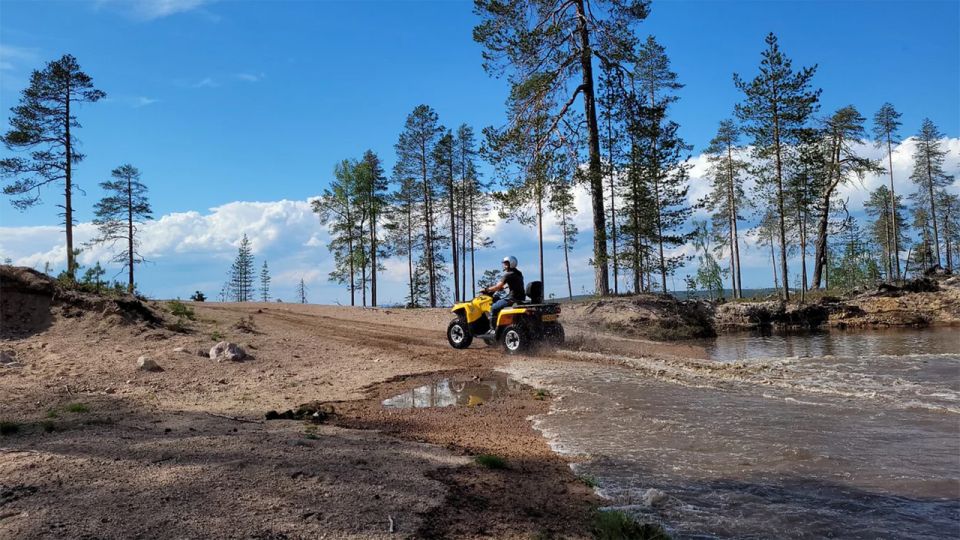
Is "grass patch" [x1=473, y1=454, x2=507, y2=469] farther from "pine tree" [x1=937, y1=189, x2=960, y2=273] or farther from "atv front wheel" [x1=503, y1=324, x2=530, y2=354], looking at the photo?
"pine tree" [x1=937, y1=189, x2=960, y2=273]

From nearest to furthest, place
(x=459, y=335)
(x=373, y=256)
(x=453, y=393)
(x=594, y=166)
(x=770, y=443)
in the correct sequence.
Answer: (x=770, y=443), (x=453, y=393), (x=459, y=335), (x=594, y=166), (x=373, y=256)

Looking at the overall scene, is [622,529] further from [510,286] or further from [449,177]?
[449,177]

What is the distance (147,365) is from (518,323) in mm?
7183

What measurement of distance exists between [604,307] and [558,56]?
9.33 m

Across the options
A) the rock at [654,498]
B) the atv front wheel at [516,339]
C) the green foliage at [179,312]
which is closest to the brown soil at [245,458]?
the rock at [654,498]

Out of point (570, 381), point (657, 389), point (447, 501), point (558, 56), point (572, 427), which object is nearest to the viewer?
point (447, 501)

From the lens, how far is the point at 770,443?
5.41 meters

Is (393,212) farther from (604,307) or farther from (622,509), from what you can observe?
(622,509)

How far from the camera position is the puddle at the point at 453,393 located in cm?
768

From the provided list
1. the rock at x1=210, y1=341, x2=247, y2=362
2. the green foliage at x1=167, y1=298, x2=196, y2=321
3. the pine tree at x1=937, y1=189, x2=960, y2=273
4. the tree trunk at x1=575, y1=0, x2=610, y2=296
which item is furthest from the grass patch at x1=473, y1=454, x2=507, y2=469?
the pine tree at x1=937, y1=189, x2=960, y2=273

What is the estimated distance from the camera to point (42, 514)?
3.18m

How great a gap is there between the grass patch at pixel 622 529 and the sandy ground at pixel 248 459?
0.11 m

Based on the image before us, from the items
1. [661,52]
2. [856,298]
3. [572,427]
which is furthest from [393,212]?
[572,427]

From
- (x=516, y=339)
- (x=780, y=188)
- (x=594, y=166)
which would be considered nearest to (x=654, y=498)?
(x=516, y=339)
